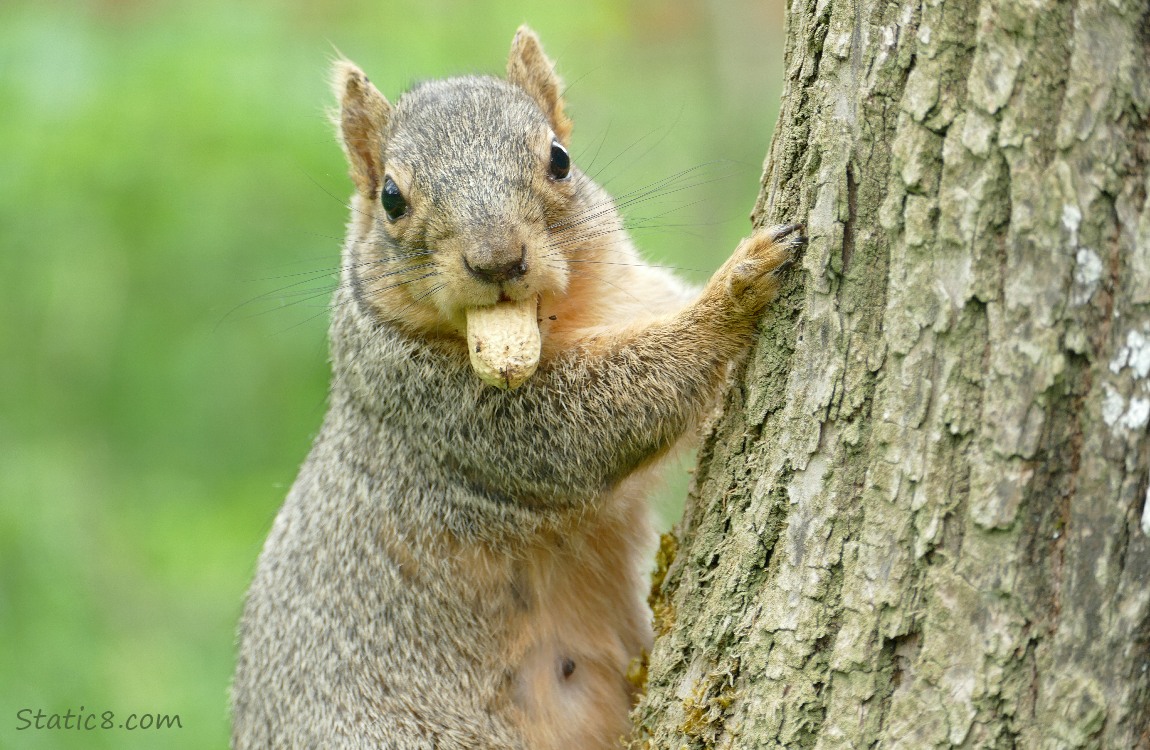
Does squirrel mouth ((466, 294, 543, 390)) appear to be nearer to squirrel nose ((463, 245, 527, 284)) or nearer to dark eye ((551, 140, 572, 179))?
squirrel nose ((463, 245, 527, 284))

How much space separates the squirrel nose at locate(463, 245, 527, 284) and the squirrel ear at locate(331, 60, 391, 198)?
3.32 feet

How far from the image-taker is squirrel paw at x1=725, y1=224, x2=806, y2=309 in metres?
2.65

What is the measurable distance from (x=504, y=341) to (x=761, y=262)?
788 mm

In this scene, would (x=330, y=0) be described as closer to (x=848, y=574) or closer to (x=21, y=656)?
(x=21, y=656)

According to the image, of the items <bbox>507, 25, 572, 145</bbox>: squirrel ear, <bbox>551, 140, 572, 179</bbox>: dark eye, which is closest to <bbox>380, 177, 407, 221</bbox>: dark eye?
<bbox>551, 140, 572, 179</bbox>: dark eye

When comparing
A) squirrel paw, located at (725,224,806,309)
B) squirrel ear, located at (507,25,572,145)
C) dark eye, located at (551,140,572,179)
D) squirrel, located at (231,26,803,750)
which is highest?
squirrel ear, located at (507,25,572,145)

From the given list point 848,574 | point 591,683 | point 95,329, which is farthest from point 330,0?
point 848,574

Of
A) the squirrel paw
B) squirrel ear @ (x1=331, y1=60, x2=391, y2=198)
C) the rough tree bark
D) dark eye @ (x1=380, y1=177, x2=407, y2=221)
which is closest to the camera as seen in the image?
the rough tree bark

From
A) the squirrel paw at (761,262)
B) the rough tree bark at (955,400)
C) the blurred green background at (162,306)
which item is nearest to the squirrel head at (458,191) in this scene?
the blurred green background at (162,306)

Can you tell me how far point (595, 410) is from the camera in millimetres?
3352

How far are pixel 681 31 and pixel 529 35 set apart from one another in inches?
173

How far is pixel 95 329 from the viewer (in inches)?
222

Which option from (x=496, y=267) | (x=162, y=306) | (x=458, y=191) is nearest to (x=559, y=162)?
(x=458, y=191)

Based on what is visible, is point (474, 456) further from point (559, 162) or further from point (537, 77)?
point (537, 77)
